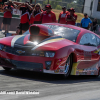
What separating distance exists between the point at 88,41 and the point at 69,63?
123 centimetres

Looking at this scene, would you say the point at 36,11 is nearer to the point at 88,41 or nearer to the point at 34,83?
the point at 88,41

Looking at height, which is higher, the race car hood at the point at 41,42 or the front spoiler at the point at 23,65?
the race car hood at the point at 41,42

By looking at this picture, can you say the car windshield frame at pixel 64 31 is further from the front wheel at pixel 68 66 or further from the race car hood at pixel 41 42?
the front wheel at pixel 68 66

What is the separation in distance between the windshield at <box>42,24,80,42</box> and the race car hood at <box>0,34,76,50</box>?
1.01ft

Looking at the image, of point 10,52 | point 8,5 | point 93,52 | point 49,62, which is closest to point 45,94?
point 49,62

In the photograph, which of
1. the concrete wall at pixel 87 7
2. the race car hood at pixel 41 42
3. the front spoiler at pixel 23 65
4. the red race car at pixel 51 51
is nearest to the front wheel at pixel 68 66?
the red race car at pixel 51 51

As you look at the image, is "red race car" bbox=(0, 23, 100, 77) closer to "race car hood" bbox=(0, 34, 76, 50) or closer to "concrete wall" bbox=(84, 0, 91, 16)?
"race car hood" bbox=(0, 34, 76, 50)

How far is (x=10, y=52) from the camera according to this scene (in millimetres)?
6277

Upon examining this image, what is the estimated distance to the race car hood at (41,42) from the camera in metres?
6.09

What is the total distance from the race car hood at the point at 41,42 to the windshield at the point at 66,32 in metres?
0.31

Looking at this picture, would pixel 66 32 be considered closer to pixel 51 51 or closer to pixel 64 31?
pixel 64 31

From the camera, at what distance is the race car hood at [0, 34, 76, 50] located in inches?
240

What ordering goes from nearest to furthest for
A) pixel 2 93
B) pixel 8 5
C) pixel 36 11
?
pixel 2 93 < pixel 36 11 < pixel 8 5

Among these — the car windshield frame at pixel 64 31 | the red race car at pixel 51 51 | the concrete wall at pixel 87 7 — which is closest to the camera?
the red race car at pixel 51 51
